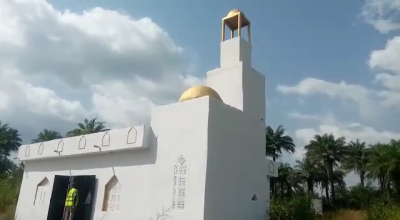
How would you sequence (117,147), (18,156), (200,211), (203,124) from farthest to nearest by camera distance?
(18,156) < (117,147) < (203,124) < (200,211)

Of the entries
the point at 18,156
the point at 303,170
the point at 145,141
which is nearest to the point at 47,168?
the point at 18,156

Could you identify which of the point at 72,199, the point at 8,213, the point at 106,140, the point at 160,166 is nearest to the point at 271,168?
the point at 160,166

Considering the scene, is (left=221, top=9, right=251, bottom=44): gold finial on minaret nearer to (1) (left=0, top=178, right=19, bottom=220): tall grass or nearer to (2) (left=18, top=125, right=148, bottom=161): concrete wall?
(2) (left=18, top=125, right=148, bottom=161): concrete wall

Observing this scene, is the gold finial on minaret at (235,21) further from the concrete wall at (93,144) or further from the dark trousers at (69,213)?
the dark trousers at (69,213)

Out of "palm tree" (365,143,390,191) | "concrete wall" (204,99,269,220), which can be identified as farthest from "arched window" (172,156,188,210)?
"palm tree" (365,143,390,191)

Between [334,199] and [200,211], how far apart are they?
2551 centimetres

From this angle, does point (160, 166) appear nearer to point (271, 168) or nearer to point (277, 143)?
point (271, 168)

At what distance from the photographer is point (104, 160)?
495 inches

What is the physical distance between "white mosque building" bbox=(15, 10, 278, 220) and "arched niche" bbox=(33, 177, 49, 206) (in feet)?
0.18

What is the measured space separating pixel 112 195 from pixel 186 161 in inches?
143

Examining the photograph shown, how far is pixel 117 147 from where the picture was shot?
39.1 feet

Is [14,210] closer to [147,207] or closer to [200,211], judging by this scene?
[147,207]

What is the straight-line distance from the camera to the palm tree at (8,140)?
34188 millimetres

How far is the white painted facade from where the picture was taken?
9844mm
